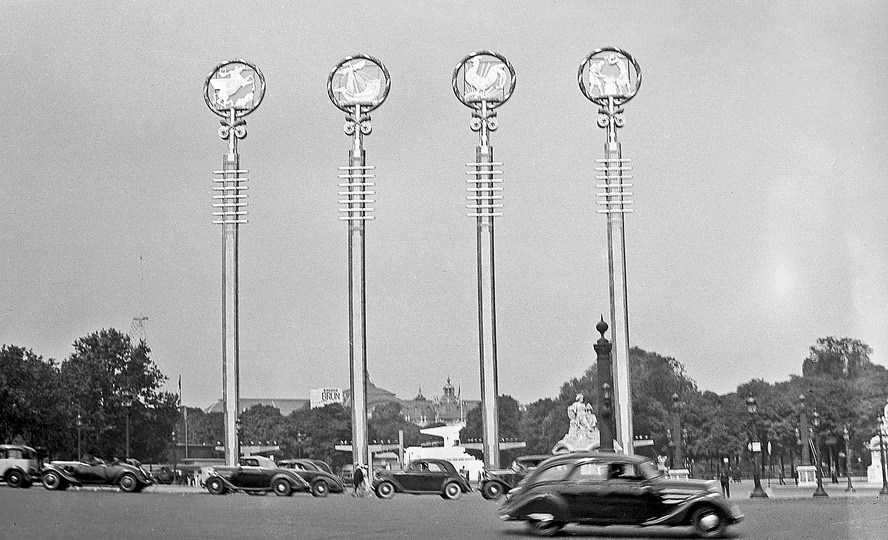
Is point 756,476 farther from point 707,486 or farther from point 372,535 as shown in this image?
point 372,535

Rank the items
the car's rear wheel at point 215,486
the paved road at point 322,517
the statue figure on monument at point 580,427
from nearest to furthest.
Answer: the paved road at point 322,517 → the car's rear wheel at point 215,486 → the statue figure on monument at point 580,427

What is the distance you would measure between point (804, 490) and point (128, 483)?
728 cm

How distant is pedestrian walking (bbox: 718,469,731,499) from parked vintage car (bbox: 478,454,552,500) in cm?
180

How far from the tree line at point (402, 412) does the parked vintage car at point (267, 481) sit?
58 centimetres

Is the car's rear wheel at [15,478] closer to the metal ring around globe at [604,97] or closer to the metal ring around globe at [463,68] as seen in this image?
the metal ring around globe at [463,68]

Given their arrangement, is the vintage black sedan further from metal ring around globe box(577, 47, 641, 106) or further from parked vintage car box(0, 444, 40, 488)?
parked vintage car box(0, 444, 40, 488)

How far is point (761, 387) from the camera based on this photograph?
13.2m

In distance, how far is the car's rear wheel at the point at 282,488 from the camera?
12.8 m

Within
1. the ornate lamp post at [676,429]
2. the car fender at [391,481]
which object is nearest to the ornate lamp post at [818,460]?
the ornate lamp post at [676,429]

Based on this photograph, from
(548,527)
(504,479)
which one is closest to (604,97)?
(504,479)

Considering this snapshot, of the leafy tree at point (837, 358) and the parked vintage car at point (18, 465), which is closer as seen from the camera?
the parked vintage car at point (18, 465)

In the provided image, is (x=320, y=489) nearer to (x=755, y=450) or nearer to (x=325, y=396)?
(x=325, y=396)

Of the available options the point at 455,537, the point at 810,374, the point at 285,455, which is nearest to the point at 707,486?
the point at 455,537

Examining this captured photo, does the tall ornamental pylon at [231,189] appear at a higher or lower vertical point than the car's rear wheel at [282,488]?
higher
